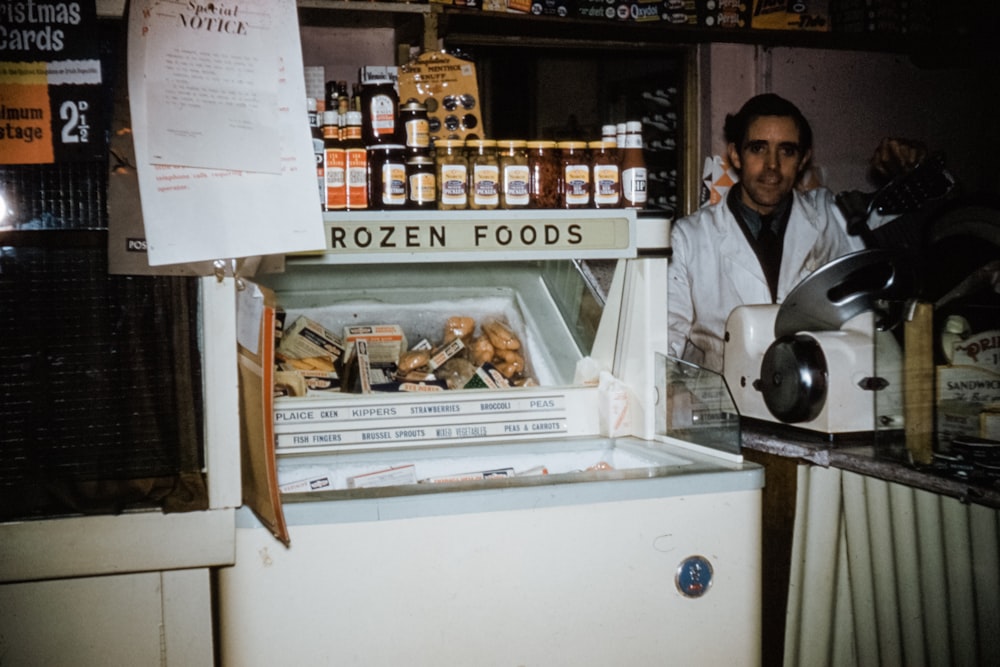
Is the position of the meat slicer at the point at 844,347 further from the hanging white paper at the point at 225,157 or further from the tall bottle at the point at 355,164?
the hanging white paper at the point at 225,157

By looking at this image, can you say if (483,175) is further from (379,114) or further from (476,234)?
(379,114)

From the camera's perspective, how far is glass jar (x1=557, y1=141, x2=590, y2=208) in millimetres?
1817

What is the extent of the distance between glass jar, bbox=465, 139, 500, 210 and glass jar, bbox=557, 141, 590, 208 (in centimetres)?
15

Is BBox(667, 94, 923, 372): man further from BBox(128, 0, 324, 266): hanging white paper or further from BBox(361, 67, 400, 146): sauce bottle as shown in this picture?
BBox(128, 0, 324, 266): hanging white paper

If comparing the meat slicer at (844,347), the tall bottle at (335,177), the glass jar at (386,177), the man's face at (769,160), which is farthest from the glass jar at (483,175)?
the man's face at (769,160)

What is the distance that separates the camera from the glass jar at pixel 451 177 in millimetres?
1754

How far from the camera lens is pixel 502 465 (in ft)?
6.16

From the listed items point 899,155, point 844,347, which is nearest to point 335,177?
point 844,347

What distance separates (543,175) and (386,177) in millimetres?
355

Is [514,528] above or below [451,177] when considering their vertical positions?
below

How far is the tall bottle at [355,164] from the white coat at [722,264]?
1.65 metres

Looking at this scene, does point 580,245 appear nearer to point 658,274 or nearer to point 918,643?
point 658,274

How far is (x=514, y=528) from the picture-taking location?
1.57m

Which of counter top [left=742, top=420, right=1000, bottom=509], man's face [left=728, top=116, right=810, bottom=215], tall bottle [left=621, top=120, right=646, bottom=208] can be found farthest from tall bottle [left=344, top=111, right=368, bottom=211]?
man's face [left=728, top=116, right=810, bottom=215]
